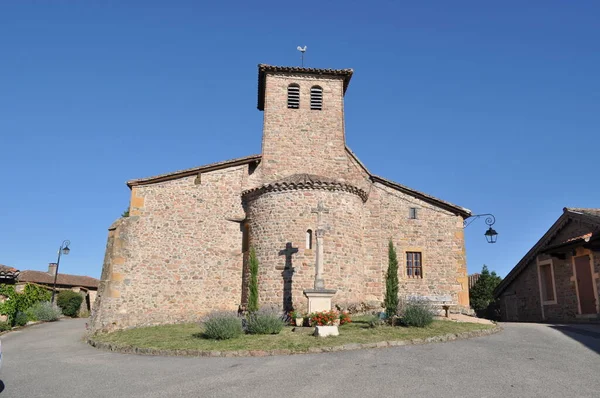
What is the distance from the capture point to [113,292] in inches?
667

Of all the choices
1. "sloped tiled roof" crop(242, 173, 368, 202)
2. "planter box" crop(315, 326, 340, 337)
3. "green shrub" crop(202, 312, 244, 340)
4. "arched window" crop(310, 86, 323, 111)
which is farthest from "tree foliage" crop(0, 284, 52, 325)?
"arched window" crop(310, 86, 323, 111)

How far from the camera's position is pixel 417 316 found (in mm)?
13156

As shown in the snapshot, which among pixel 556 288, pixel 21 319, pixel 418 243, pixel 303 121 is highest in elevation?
pixel 303 121

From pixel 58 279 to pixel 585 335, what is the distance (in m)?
39.7

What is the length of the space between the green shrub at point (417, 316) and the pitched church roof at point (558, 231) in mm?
7840

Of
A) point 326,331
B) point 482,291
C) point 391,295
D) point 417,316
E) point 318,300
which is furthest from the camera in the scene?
point 482,291

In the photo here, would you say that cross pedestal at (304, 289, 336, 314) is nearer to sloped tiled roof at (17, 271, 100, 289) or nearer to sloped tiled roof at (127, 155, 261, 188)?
sloped tiled roof at (127, 155, 261, 188)

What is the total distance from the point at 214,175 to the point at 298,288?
6638 mm

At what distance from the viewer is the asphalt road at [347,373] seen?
7180 millimetres

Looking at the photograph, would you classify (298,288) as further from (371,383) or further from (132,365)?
(371,383)

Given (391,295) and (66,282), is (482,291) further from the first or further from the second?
(66,282)

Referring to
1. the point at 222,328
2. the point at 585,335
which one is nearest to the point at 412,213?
the point at 585,335

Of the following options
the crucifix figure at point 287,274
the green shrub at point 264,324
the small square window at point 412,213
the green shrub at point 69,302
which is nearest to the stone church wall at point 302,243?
the crucifix figure at point 287,274

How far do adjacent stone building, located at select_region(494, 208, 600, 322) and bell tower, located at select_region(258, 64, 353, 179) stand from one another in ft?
32.6
